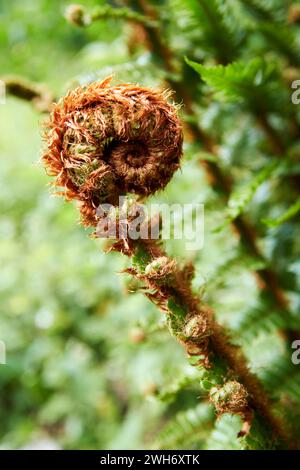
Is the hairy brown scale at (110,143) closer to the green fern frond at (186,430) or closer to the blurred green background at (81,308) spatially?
the blurred green background at (81,308)

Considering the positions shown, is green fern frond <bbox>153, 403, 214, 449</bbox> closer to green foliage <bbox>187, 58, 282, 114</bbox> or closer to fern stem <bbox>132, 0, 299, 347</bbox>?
fern stem <bbox>132, 0, 299, 347</bbox>

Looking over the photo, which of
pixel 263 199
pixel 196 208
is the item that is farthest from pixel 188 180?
pixel 196 208

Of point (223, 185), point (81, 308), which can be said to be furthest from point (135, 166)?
point (81, 308)

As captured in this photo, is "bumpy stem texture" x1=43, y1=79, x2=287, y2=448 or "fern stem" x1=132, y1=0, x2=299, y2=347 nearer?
"bumpy stem texture" x1=43, y1=79, x2=287, y2=448

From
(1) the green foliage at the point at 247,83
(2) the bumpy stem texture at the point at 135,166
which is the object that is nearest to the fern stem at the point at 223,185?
(1) the green foliage at the point at 247,83

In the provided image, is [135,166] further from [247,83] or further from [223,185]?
[223,185]

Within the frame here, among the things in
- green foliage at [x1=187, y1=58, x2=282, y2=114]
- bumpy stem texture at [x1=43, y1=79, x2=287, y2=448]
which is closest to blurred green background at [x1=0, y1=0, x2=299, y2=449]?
green foliage at [x1=187, y1=58, x2=282, y2=114]
